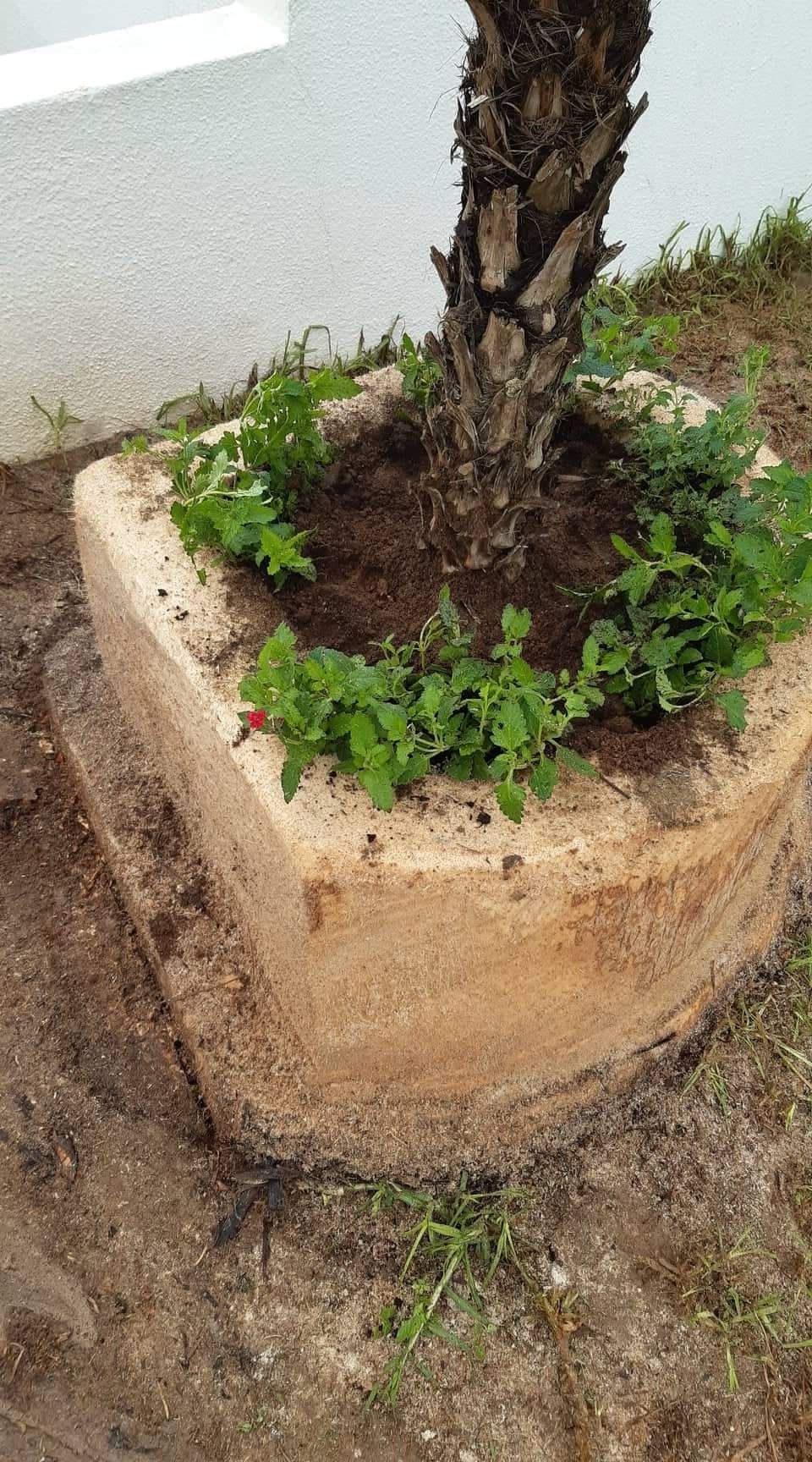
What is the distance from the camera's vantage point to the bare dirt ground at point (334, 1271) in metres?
1.59

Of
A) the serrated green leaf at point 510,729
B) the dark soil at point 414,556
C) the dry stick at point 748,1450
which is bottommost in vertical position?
Answer: the dry stick at point 748,1450

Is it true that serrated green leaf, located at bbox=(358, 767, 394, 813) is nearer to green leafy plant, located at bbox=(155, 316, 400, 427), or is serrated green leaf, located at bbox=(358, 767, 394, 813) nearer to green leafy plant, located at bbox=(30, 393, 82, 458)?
green leafy plant, located at bbox=(155, 316, 400, 427)

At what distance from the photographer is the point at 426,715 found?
4.92ft

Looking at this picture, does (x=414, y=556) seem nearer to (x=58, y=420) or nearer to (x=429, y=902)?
(x=429, y=902)

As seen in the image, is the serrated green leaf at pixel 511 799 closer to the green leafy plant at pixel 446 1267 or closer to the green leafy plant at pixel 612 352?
the green leafy plant at pixel 446 1267

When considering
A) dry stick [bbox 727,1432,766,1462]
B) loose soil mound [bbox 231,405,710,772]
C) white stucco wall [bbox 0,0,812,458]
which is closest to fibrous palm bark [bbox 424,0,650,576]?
loose soil mound [bbox 231,405,710,772]

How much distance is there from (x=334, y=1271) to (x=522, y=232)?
1542 millimetres

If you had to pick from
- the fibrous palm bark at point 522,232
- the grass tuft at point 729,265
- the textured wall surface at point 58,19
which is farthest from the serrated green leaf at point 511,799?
the textured wall surface at point 58,19

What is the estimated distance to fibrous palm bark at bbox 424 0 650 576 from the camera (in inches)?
49.8

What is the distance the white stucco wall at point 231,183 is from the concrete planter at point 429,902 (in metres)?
1.06

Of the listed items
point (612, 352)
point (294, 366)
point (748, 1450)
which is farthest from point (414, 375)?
point (748, 1450)

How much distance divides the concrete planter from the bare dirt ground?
127 millimetres

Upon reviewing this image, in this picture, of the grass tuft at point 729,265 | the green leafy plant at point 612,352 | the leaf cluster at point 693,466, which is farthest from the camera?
the grass tuft at point 729,265

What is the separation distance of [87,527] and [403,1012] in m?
1.02
